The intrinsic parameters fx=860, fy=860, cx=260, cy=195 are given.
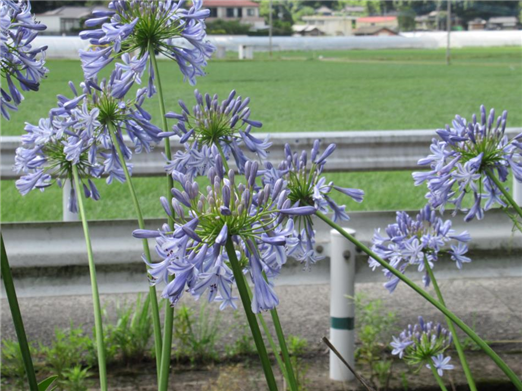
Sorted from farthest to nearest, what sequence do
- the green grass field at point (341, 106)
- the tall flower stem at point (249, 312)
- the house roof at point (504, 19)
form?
the house roof at point (504, 19), the green grass field at point (341, 106), the tall flower stem at point (249, 312)

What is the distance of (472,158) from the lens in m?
1.51

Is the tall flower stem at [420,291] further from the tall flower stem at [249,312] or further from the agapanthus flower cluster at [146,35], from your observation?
the agapanthus flower cluster at [146,35]

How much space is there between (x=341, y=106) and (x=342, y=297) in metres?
18.3

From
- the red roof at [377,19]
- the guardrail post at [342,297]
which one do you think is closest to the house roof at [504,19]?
the red roof at [377,19]

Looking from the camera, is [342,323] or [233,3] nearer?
[342,323]

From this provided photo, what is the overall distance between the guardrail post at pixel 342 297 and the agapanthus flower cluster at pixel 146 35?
6.85 feet

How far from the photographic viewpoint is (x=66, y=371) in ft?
11.4

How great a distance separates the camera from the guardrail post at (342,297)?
137 inches

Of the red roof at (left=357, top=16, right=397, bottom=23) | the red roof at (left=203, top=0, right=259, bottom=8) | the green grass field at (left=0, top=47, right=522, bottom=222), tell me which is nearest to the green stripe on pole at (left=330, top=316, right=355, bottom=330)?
the green grass field at (left=0, top=47, right=522, bottom=222)

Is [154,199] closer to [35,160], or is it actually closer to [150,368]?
[150,368]

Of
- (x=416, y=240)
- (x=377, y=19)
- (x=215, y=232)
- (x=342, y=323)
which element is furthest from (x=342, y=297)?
(x=377, y=19)

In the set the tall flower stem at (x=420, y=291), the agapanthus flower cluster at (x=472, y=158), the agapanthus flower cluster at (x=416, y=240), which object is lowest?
the agapanthus flower cluster at (x=416, y=240)

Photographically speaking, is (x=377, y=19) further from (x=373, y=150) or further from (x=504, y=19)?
(x=373, y=150)

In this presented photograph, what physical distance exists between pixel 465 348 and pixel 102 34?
2922 mm
